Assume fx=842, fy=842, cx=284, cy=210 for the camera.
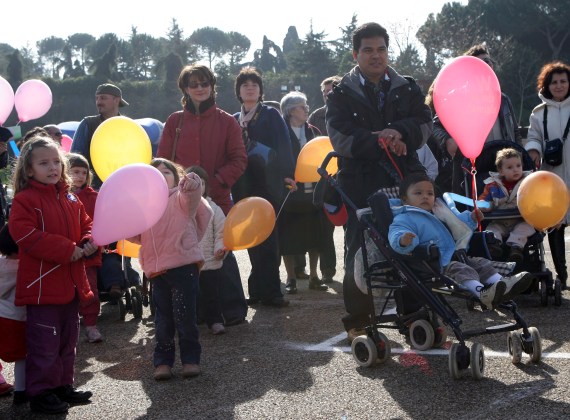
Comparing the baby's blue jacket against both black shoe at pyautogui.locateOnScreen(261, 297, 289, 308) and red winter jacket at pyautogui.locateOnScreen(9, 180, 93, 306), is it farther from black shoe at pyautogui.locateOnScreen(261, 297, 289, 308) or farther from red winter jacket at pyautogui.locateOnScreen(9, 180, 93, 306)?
black shoe at pyautogui.locateOnScreen(261, 297, 289, 308)

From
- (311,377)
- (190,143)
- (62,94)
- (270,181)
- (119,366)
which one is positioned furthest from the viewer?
(62,94)

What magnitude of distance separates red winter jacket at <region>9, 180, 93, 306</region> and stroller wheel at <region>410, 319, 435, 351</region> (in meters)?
2.27

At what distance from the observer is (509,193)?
7238mm

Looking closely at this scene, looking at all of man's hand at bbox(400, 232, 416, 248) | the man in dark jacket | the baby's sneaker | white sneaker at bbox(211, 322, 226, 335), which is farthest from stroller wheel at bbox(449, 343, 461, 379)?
white sneaker at bbox(211, 322, 226, 335)

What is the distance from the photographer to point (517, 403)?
14.4 ft

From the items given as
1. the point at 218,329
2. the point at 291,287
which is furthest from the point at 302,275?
the point at 218,329

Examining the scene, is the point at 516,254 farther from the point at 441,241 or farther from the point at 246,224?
the point at 246,224

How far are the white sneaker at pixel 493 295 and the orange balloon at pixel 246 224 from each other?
212 cm

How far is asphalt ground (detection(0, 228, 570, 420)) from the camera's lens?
4.48 m

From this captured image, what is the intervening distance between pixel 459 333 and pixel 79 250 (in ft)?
7.38

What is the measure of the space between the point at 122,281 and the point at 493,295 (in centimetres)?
394

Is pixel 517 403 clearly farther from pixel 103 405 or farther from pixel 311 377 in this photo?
pixel 103 405

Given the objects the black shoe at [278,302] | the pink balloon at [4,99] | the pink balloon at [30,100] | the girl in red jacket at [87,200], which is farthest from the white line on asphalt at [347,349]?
the pink balloon at [30,100]

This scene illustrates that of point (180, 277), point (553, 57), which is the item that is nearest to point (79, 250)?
point (180, 277)
